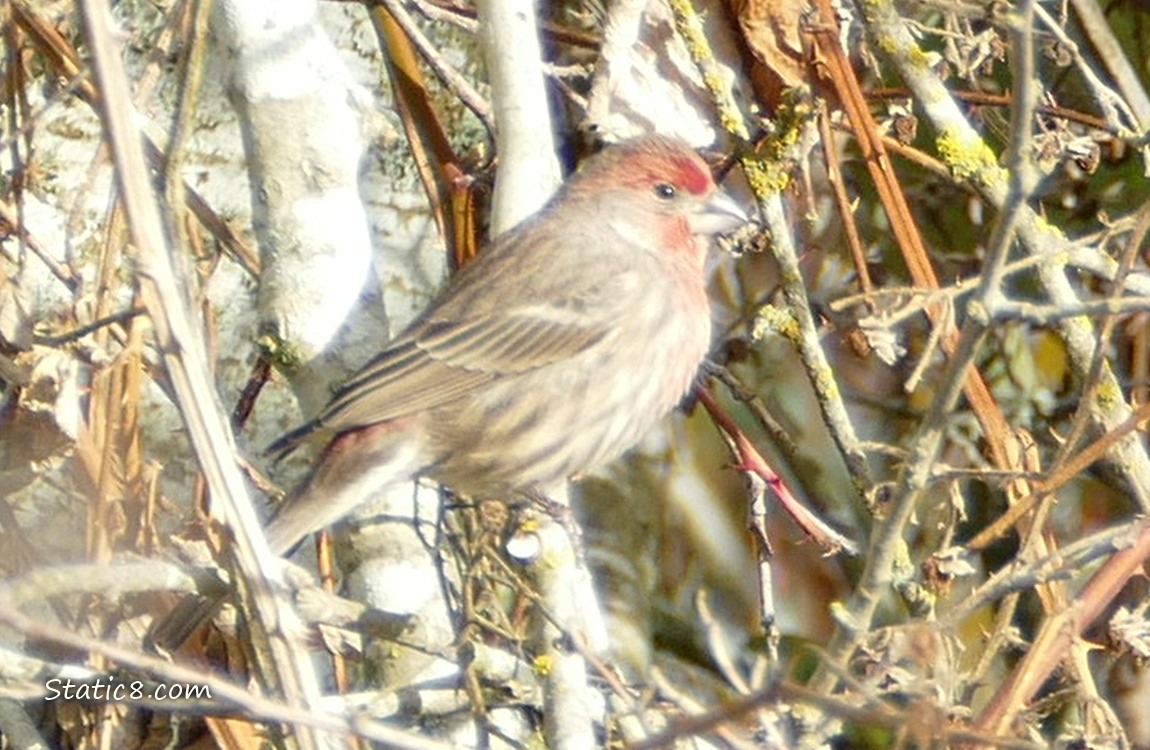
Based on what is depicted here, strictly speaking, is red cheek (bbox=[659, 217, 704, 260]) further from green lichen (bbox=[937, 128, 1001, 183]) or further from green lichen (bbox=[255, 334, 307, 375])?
green lichen (bbox=[255, 334, 307, 375])

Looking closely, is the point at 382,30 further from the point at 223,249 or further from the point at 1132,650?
the point at 1132,650

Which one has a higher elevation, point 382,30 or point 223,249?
point 382,30

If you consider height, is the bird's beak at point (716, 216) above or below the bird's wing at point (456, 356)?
above

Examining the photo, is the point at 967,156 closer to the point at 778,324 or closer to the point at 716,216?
the point at 778,324

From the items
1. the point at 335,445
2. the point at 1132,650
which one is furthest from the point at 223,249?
the point at 1132,650

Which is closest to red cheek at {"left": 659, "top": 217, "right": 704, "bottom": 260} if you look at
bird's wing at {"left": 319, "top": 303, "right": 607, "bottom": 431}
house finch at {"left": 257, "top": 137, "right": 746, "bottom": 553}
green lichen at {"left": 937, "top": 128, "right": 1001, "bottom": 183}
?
house finch at {"left": 257, "top": 137, "right": 746, "bottom": 553}

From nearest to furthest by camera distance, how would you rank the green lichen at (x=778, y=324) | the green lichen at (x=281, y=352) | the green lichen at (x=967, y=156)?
the green lichen at (x=281, y=352) < the green lichen at (x=967, y=156) < the green lichen at (x=778, y=324)

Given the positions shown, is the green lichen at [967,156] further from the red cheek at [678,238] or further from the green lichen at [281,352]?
the green lichen at [281,352]

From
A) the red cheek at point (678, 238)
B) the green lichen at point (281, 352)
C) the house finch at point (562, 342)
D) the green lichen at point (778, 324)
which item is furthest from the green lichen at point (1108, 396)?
the green lichen at point (281, 352)
